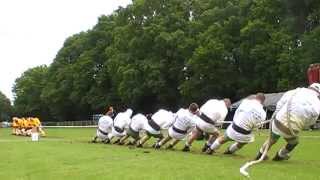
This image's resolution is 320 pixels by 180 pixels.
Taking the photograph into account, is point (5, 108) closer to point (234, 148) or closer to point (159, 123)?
point (159, 123)

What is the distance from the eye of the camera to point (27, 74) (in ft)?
537

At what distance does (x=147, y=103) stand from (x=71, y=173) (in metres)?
77.9

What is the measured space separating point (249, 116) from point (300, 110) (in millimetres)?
3731

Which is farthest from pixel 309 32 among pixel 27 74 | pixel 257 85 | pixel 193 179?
pixel 27 74

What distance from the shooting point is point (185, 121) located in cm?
2358

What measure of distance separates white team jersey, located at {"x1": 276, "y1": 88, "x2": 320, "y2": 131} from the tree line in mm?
44961

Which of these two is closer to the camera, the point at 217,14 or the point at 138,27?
the point at 217,14

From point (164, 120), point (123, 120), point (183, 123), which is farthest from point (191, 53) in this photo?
point (183, 123)

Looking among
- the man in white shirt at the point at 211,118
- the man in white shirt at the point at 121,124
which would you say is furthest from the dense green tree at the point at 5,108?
the man in white shirt at the point at 211,118

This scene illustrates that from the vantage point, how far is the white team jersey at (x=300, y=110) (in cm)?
1482

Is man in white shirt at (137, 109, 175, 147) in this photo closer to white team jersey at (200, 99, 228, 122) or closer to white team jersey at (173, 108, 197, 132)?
white team jersey at (173, 108, 197, 132)

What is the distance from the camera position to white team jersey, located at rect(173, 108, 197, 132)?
76.6 ft

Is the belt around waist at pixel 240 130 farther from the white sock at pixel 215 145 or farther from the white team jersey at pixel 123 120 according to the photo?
the white team jersey at pixel 123 120

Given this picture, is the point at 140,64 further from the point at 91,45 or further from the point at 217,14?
the point at 91,45
